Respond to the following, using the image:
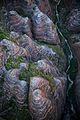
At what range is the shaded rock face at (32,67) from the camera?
4133 millimetres

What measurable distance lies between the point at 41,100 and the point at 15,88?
0.38 m

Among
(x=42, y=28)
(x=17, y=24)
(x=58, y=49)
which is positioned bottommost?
(x=58, y=49)

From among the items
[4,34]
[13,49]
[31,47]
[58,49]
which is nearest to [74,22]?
[58,49]

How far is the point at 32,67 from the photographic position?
4438mm

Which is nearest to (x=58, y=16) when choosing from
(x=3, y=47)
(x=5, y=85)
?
(x=3, y=47)

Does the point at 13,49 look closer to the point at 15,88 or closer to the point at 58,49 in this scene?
the point at 15,88

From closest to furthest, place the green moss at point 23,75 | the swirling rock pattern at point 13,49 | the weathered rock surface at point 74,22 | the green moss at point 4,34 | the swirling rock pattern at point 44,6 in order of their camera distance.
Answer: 1. the green moss at point 23,75
2. the swirling rock pattern at point 13,49
3. the green moss at point 4,34
4. the swirling rock pattern at point 44,6
5. the weathered rock surface at point 74,22

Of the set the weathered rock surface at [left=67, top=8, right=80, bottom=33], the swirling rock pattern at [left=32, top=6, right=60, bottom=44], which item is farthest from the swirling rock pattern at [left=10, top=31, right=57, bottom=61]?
the weathered rock surface at [left=67, top=8, right=80, bottom=33]

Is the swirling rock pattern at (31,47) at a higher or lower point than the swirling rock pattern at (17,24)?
lower

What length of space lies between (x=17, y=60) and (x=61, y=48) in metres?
1.27

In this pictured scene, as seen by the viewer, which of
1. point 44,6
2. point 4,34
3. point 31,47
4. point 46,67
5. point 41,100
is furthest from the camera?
point 44,6

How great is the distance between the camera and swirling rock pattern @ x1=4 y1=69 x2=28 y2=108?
416 cm

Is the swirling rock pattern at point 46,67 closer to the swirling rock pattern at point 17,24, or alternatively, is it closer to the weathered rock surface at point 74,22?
the swirling rock pattern at point 17,24

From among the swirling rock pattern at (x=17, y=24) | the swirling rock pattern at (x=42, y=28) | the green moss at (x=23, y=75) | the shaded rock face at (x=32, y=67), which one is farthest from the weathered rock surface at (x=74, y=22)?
the green moss at (x=23, y=75)
